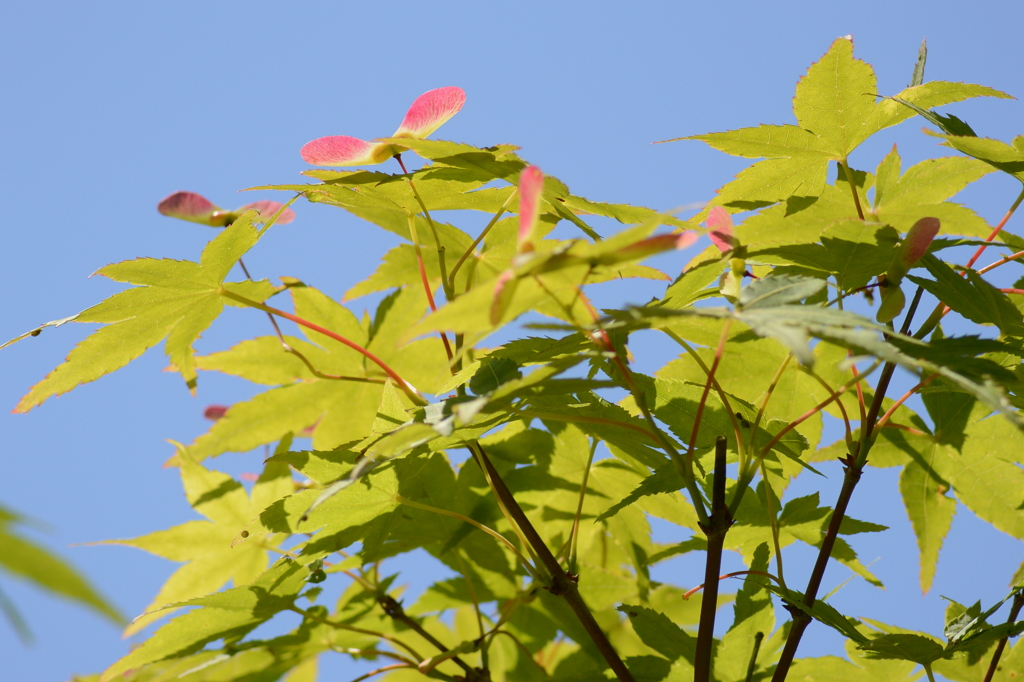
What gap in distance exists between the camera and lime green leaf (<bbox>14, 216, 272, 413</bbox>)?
0.91 metres

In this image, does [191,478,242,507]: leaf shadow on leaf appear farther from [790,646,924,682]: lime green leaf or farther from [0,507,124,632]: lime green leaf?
[0,507,124,632]: lime green leaf

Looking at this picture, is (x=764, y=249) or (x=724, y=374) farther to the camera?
(x=724, y=374)

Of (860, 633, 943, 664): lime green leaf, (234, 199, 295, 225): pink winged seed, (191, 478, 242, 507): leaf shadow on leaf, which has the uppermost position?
(234, 199, 295, 225): pink winged seed

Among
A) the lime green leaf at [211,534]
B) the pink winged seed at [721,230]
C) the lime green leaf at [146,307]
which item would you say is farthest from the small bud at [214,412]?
the pink winged seed at [721,230]

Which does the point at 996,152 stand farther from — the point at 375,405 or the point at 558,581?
the point at 375,405

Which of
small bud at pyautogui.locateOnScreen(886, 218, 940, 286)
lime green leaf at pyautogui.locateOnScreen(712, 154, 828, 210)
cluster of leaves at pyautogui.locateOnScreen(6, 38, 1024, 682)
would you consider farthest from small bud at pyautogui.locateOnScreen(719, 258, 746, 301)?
lime green leaf at pyautogui.locateOnScreen(712, 154, 828, 210)

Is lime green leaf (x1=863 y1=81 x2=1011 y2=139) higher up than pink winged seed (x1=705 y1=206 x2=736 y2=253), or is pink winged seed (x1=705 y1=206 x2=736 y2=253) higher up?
lime green leaf (x1=863 y1=81 x2=1011 y2=139)

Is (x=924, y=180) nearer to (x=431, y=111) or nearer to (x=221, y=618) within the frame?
(x=431, y=111)

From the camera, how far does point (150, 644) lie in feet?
3.00

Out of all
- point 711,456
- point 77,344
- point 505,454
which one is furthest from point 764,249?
point 77,344

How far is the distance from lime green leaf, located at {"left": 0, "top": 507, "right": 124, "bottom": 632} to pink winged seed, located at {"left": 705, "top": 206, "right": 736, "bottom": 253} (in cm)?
54

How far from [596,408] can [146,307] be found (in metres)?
0.56

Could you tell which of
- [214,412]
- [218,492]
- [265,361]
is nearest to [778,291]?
[265,361]

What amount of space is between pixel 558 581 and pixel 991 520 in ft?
2.08
